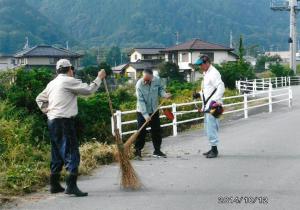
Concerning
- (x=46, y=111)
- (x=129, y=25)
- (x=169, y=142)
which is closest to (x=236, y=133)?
(x=169, y=142)

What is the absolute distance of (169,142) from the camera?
12305mm

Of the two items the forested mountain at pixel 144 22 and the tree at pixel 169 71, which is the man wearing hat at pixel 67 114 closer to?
the tree at pixel 169 71

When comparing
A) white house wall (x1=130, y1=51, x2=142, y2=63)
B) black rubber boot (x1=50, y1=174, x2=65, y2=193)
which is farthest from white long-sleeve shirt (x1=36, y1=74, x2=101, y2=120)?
white house wall (x1=130, y1=51, x2=142, y2=63)

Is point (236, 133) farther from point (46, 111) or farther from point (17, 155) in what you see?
point (46, 111)

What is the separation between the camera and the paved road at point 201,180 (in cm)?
621

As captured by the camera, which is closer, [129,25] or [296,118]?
[296,118]

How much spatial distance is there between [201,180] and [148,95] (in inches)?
93.9

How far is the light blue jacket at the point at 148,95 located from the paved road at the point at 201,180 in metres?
0.96

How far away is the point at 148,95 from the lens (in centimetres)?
939

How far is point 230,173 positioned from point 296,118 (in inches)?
396

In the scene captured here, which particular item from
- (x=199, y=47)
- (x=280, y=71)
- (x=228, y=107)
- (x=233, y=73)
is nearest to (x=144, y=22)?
(x=199, y=47)

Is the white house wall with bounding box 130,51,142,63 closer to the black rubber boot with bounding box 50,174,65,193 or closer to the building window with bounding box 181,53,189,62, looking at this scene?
the building window with bounding box 181,53,189,62

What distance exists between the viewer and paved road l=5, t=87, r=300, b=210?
20.4ft

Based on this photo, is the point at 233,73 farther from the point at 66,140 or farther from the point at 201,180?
the point at 66,140
